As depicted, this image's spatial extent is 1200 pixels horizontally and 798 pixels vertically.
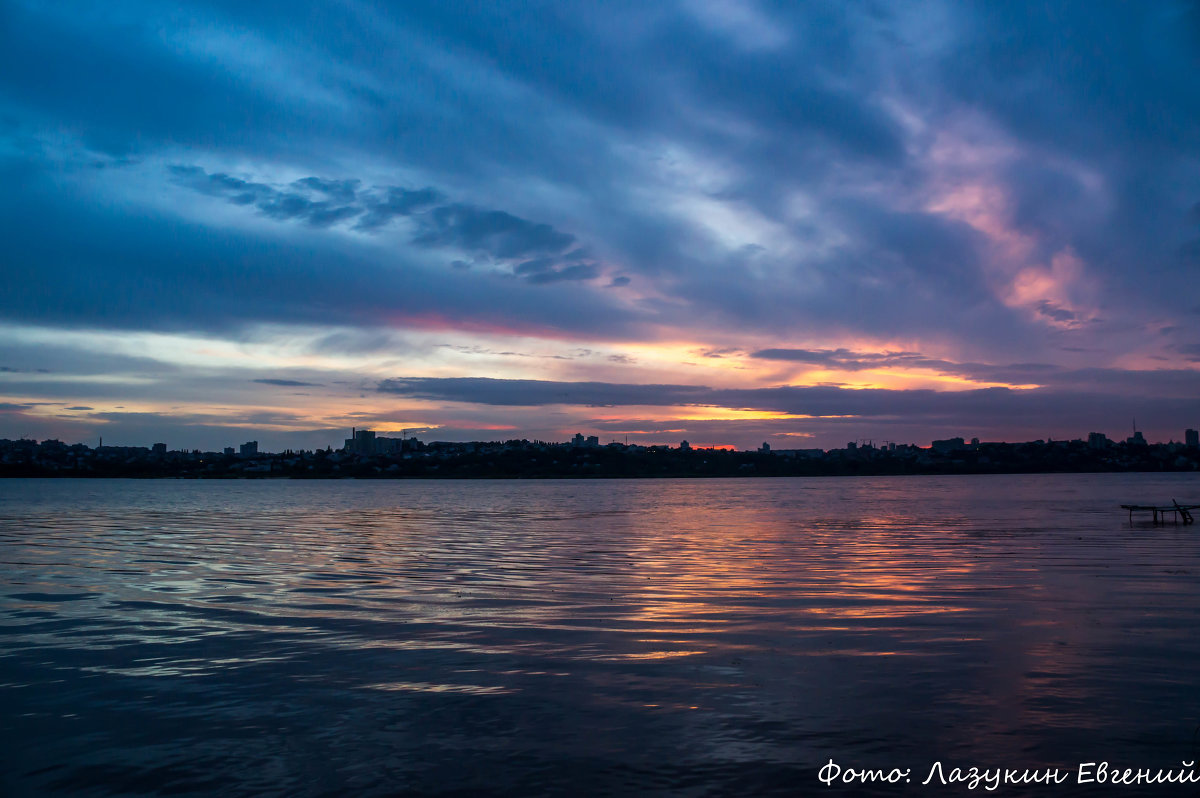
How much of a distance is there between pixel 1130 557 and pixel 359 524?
49.6 metres

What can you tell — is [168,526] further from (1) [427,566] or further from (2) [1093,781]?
(2) [1093,781]

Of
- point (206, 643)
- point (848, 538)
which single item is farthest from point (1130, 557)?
point (206, 643)

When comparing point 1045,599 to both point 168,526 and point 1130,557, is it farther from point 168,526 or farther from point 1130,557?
point 168,526

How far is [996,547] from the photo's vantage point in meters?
38.6

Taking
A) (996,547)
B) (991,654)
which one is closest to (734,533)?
(996,547)

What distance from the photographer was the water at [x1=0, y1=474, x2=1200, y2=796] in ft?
32.3

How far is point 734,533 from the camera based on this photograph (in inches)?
1964

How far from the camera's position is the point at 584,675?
13.9 m

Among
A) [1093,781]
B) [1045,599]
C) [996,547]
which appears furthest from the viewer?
[996,547]

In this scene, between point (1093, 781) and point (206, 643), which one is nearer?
point (1093, 781)

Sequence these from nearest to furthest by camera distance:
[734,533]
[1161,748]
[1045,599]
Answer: [1161,748], [1045,599], [734,533]

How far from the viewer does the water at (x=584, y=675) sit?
32.3 ft

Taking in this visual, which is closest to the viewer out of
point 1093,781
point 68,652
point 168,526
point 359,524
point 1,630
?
point 1093,781

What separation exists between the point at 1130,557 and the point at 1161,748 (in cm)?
2815
